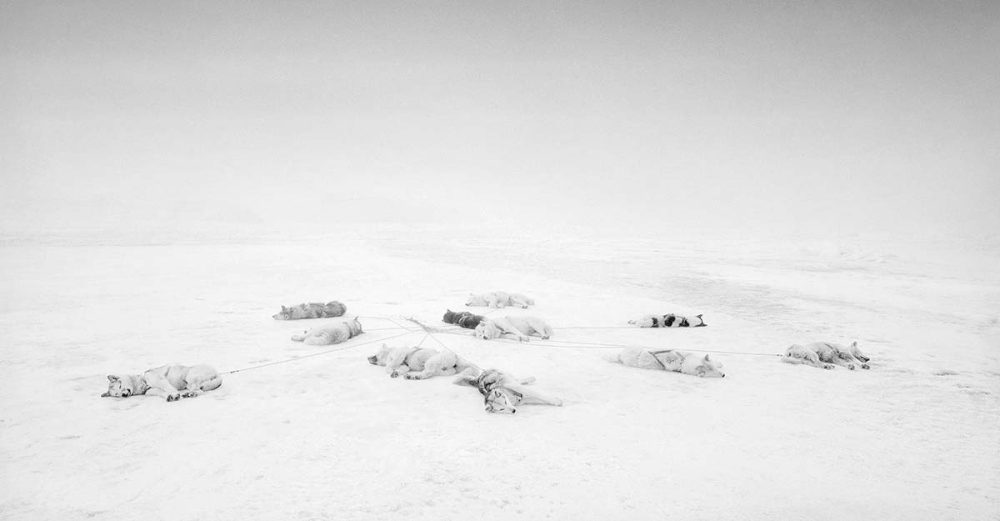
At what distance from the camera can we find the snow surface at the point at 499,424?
13.4ft

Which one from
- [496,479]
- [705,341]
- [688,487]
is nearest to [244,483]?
[496,479]

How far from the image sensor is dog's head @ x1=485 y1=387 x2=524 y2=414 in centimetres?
594

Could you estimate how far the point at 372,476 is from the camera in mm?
4422

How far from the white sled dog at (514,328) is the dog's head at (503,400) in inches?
139

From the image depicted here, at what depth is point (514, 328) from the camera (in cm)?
999

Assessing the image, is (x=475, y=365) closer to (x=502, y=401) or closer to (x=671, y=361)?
(x=502, y=401)

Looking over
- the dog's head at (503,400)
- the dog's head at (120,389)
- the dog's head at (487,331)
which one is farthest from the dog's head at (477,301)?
the dog's head at (120,389)

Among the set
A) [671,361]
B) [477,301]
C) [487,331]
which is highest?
[671,361]

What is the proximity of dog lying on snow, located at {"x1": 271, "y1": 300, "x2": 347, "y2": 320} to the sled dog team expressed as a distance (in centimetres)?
2

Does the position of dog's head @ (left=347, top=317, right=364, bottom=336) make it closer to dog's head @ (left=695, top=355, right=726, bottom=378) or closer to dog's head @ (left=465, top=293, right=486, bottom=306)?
dog's head @ (left=465, top=293, right=486, bottom=306)

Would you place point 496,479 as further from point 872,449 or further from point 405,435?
point 872,449

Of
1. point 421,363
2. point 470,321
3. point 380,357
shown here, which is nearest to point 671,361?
point 421,363

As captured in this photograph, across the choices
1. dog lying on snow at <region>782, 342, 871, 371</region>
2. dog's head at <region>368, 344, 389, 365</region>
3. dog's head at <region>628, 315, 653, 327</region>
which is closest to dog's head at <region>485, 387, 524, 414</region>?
dog's head at <region>368, 344, 389, 365</region>

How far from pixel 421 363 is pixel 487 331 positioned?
2427 millimetres
